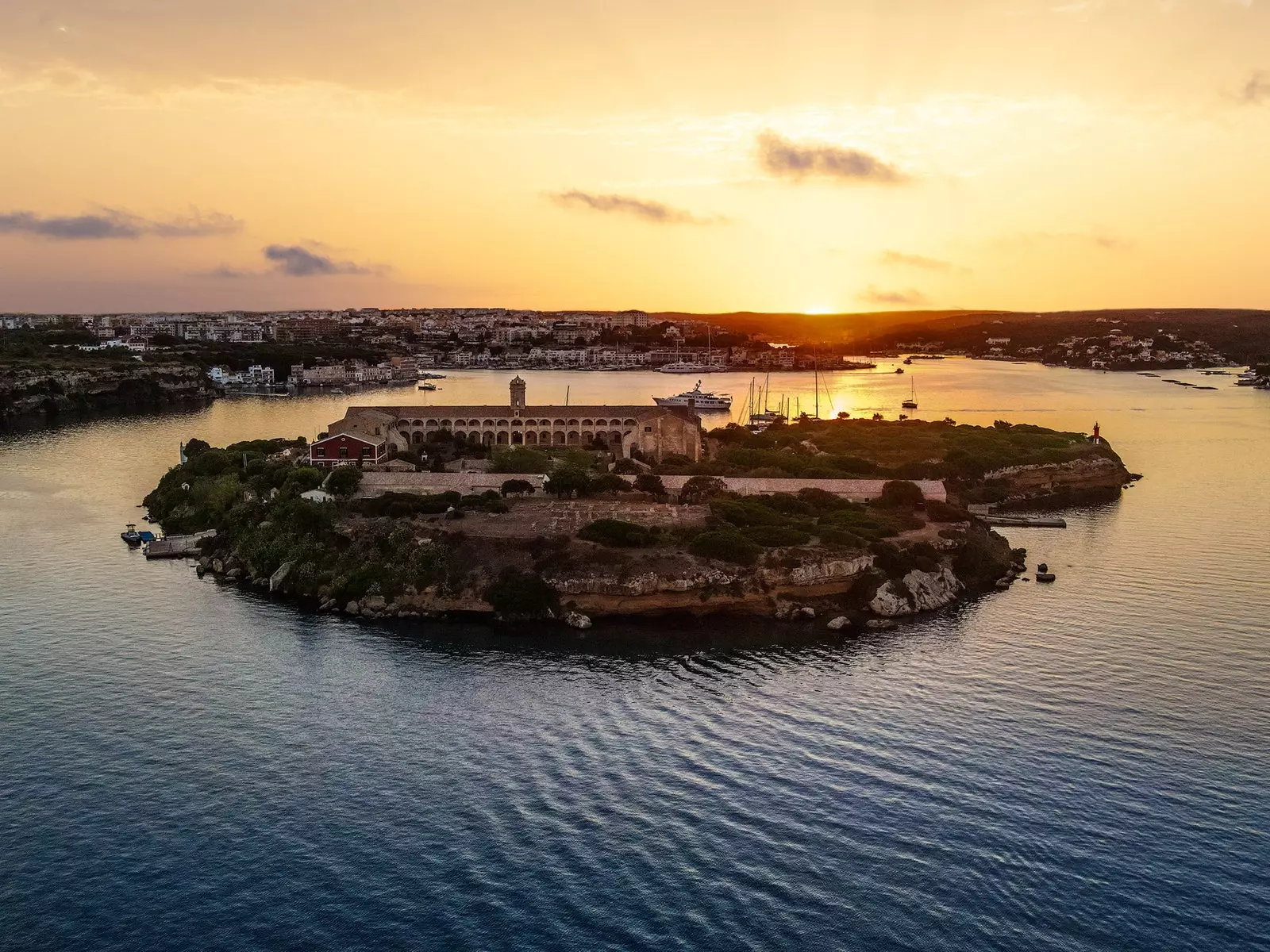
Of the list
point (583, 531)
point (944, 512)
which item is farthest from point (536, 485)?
point (944, 512)

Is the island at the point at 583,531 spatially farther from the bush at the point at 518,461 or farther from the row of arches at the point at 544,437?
the row of arches at the point at 544,437

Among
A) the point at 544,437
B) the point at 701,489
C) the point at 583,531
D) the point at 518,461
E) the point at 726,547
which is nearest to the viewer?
the point at 726,547

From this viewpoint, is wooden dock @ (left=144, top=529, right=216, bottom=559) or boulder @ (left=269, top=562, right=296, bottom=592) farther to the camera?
wooden dock @ (left=144, top=529, right=216, bottom=559)

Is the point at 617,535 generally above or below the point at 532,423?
below

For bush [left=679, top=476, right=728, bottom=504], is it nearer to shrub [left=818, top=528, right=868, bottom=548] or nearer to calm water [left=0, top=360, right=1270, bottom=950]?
shrub [left=818, top=528, right=868, bottom=548]

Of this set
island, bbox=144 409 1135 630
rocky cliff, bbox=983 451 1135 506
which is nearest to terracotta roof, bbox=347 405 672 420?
island, bbox=144 409 1135 630

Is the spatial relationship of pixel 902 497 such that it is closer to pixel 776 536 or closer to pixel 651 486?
pixel 776 536

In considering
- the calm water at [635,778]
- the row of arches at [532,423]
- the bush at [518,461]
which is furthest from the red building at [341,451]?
A: the calm water at [635,778]
